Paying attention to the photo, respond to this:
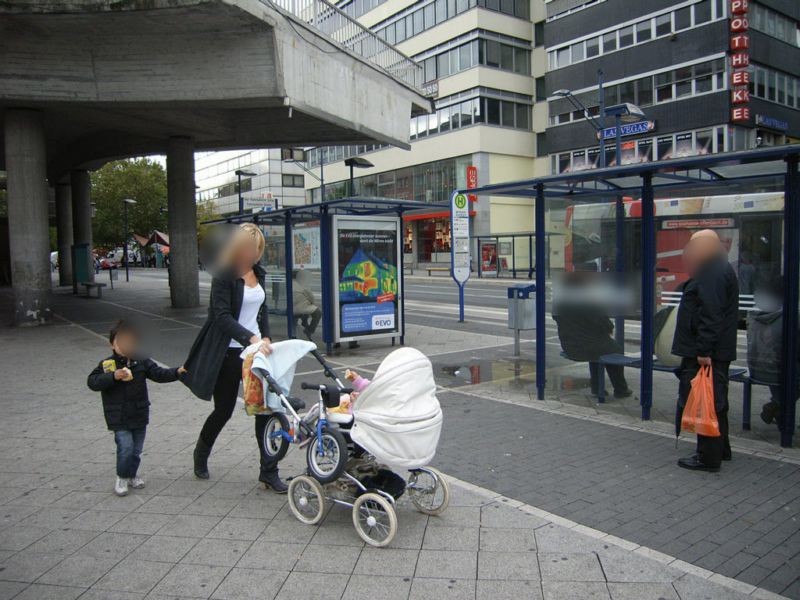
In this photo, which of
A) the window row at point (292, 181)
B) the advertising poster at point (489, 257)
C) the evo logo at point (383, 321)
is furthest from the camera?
the window row at point (292, 181)

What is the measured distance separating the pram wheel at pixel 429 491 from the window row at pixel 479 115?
4146cm

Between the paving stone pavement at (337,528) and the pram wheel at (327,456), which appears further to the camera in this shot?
the pram wheel at (327,456)

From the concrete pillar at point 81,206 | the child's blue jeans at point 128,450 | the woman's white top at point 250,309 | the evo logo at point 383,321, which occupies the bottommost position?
the child's blue jeans at point 128,450

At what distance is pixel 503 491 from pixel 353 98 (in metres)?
13.5

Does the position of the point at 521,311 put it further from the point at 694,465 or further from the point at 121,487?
the point at 121,487

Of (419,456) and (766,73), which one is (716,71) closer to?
(766,73)

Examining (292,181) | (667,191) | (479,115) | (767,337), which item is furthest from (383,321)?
(292,181)

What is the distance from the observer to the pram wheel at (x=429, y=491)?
4168 millimetres

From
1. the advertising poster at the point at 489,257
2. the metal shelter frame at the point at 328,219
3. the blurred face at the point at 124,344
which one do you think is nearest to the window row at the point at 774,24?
the advertising poster at the point at 489,257

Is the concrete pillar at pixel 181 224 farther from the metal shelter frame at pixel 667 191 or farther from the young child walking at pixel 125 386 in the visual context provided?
the young child walking at pixel 125 386

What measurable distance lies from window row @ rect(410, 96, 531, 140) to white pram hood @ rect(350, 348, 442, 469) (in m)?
41.6

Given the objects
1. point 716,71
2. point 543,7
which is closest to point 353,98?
point 716,71

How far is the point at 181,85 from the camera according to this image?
13.5m

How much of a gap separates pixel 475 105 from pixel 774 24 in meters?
17.4
